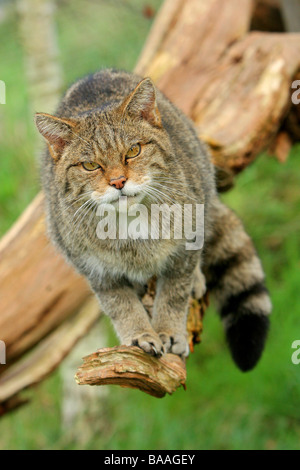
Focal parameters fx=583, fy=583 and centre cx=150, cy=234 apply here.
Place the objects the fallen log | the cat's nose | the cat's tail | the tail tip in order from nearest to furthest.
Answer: the fallen log < the cat's nose < the tail tip < the cat's tail

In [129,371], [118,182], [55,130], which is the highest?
[55,130]

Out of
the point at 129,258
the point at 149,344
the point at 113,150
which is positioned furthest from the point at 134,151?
the point at 149,344

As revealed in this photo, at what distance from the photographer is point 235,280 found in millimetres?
3379

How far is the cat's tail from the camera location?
3250mm

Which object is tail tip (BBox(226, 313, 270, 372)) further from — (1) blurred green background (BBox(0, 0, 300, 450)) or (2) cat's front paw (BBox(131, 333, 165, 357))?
(1) blurred green background (BBox(0, 0, 300, 450))

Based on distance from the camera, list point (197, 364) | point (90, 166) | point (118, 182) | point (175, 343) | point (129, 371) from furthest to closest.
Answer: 1. point (197, 364)
2. point (175, 343)
3. point (90, 166)
4. point (118, 182)
5. point (129, 371)

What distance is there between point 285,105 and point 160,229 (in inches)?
69.3

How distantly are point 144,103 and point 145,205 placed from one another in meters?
0.48

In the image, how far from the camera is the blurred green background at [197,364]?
473cm

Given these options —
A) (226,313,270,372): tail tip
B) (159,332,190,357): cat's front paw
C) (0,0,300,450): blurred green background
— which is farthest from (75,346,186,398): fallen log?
(0,0,300,450): blurred green background

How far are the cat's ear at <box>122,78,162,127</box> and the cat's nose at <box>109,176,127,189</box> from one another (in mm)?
364

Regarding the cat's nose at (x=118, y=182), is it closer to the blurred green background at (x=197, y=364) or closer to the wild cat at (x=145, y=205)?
the wild cat at (x=145, y=205)

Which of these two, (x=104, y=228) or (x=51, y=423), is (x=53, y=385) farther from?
(x=104, y=228)

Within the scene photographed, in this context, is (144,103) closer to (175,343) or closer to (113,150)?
(113,150)
